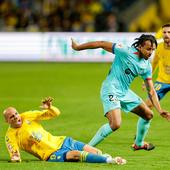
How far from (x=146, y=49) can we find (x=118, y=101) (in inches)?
37.0

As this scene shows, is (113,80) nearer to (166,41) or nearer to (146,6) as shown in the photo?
(166,41)

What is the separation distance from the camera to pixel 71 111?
1842cm

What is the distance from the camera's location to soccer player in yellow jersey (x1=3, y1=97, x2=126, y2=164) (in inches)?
451

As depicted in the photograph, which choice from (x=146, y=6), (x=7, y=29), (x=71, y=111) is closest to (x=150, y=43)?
(x=71, y=111)

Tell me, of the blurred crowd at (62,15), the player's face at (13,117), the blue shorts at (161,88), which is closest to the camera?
the player's face at (13,117)

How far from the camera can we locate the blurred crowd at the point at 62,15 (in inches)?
1292

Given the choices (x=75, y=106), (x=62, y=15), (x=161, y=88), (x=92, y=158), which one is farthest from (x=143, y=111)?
(x=62, y=15)

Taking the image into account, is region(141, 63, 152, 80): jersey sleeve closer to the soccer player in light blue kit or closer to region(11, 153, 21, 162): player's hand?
the soccer player in light blue kit

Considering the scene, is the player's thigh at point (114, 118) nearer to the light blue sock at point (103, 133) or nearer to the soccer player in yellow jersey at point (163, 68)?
the light blue sock at point (103, 133)

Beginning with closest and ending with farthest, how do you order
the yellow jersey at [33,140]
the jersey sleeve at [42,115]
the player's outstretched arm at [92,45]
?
1. the yellow jersey at [33,140]
2. the jersey sleeve at [42,115]
3. the player's outstretched arm at [92,45]

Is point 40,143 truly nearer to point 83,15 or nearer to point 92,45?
point 92,45

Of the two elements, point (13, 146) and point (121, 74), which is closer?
point (13, 146)

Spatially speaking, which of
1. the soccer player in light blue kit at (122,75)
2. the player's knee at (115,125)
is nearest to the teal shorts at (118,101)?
the soccer player in light blue kit at (122,75)

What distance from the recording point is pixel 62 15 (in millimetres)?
33750
